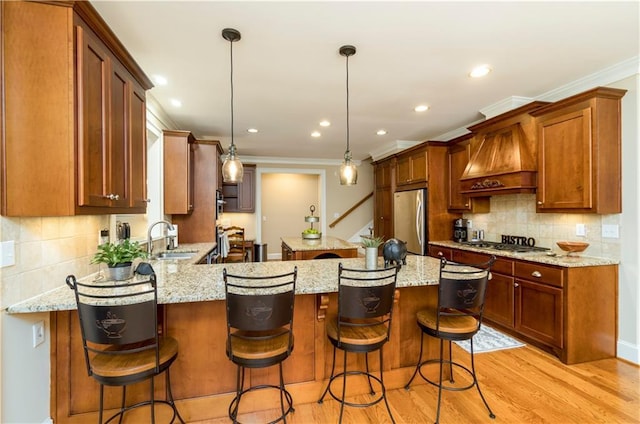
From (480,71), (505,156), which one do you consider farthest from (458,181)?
(480,71)

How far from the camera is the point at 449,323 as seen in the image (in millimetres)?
2031

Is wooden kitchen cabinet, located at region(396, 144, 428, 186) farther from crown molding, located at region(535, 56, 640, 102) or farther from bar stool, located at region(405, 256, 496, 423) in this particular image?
bar stool, located at region(405, 256, 496, 423)

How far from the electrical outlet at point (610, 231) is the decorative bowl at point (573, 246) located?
0.62 feet

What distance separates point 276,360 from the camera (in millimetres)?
1666

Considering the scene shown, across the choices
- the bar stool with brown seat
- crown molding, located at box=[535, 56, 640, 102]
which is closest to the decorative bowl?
crown molding, located at box=[535, 56, 640, 102]

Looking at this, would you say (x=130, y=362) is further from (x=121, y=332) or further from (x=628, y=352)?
(x=628, y=352)

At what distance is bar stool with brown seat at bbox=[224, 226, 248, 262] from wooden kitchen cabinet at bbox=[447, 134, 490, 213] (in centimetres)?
377

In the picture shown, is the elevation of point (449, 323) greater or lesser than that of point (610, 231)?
lesser

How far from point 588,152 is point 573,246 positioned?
33.9 inches

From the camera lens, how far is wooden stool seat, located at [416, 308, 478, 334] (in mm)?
1962

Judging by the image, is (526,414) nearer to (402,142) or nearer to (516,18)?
(516,18)

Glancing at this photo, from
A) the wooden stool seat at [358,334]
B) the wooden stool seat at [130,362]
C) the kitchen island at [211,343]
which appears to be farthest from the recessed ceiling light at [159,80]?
the wooden stool seat at [358,334]

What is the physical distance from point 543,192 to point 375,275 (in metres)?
2.22

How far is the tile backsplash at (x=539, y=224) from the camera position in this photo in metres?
2.85
